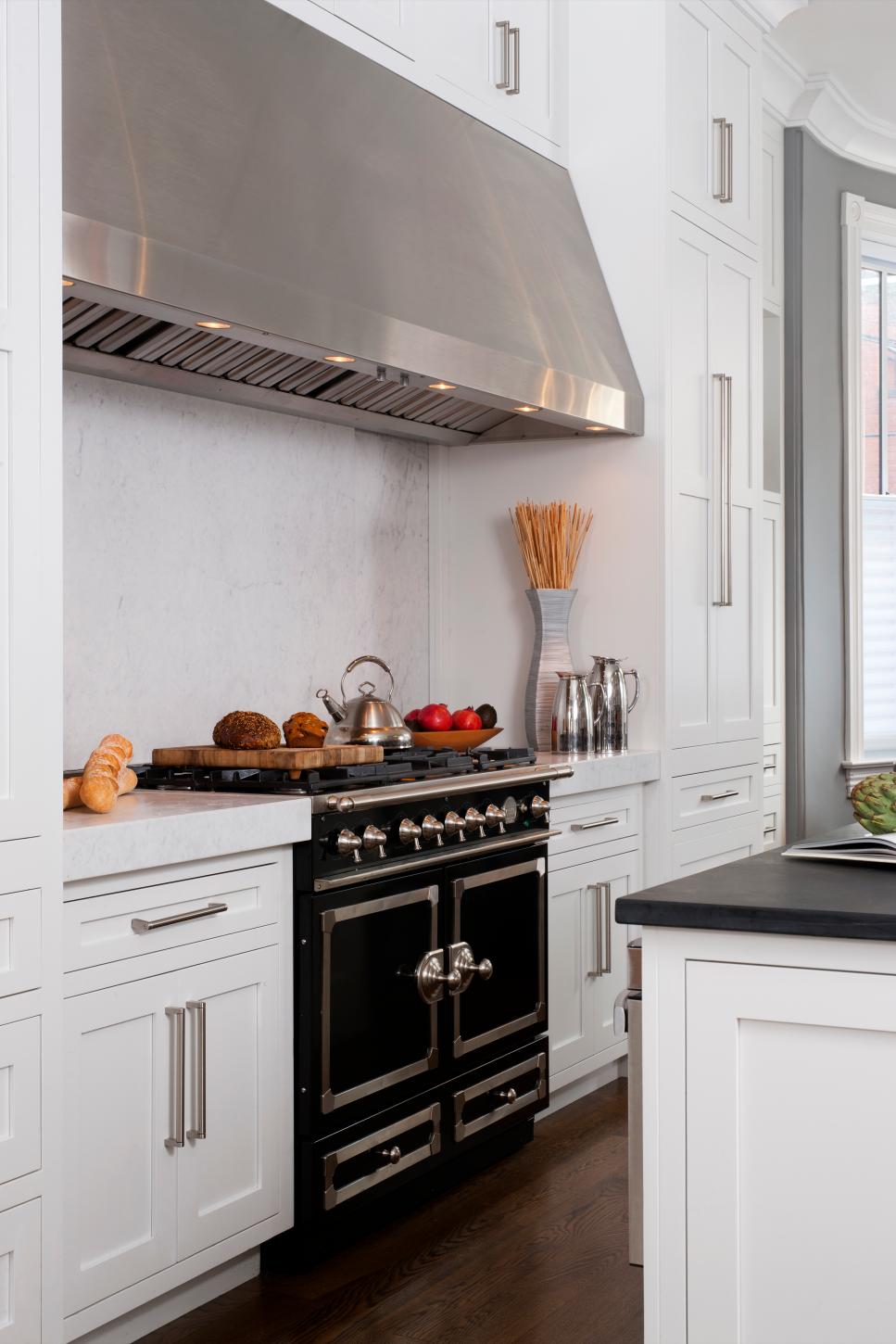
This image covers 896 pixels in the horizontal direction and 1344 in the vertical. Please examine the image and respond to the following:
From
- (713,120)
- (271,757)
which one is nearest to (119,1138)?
(271,757)

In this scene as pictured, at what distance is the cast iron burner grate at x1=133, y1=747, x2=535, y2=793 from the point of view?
2.54 metres

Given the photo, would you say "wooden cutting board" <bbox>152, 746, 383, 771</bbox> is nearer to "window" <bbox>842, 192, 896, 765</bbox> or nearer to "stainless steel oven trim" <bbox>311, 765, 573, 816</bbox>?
"stainless steel oven trim" <bbox>311, 765, 573, 816</bbox>

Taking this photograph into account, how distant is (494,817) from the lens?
9.71ft

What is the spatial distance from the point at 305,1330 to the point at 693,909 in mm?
1236

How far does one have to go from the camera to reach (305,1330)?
2.24 meters

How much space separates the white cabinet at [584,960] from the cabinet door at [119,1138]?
52.8 inches

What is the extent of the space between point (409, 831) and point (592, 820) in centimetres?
97

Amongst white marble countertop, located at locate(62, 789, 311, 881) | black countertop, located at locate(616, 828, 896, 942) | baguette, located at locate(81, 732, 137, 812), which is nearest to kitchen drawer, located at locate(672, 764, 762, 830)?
white marble countertop, located at locate(62, 789, 311, 881)

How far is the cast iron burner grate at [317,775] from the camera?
99.8 inches

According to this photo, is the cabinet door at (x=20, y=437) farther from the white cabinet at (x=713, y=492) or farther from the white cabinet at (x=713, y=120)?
the white cabinet at (x=713, y=120)

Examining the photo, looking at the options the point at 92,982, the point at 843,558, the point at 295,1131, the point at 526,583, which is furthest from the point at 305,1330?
the point at 843,558

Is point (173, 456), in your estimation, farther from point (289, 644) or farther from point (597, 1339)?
point (597, 1339)

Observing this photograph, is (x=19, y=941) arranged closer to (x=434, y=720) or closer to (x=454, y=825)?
(x=454, y=825)

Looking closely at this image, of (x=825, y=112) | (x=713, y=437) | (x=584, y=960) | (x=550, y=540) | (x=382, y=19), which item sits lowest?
(x=584, y=960)
